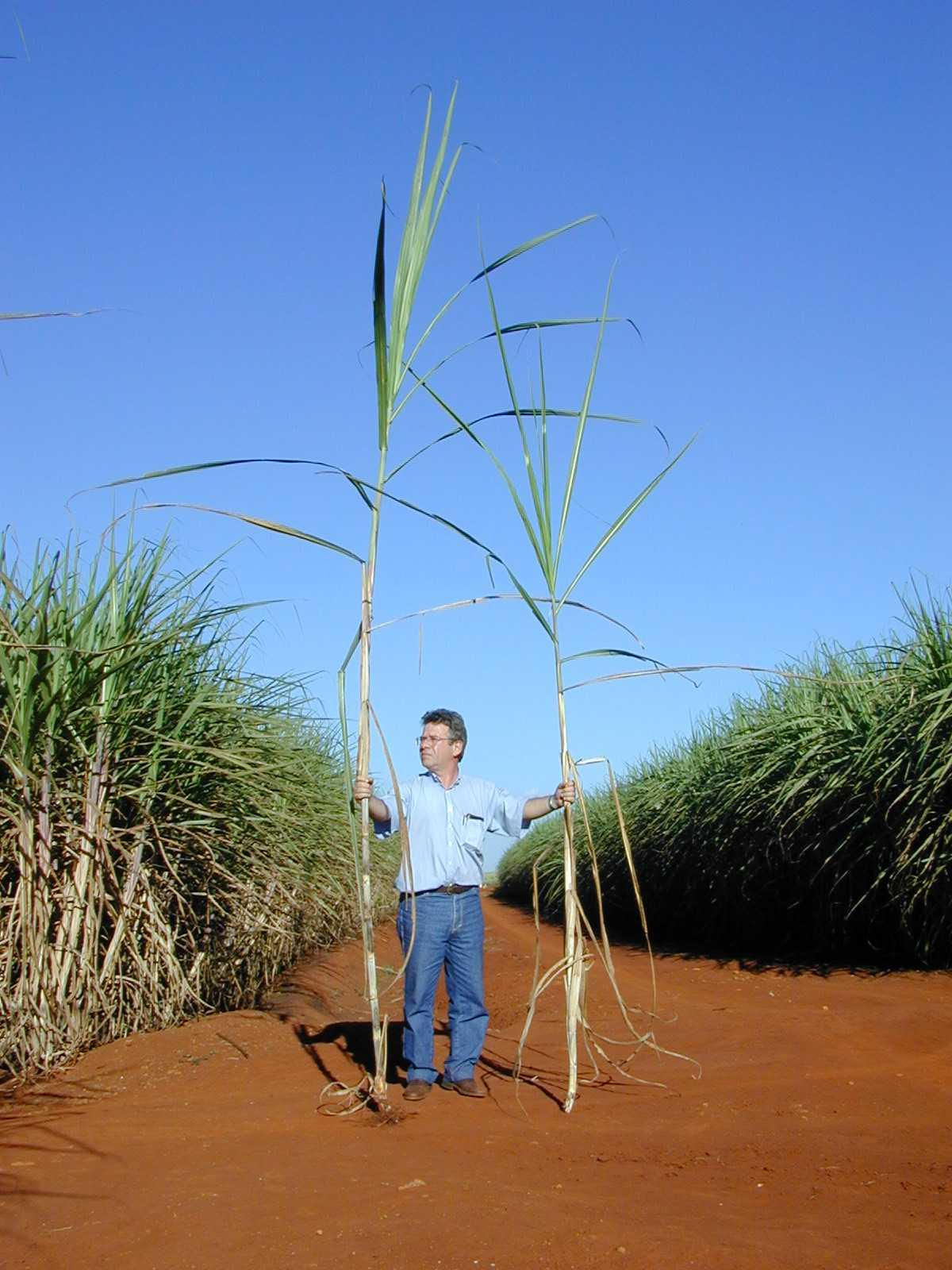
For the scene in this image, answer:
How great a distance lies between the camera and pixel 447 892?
489cm

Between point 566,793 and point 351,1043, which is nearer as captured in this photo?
point 566,793

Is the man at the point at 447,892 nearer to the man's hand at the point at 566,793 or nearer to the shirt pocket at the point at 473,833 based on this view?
the shirt pocket at the point at 473,833

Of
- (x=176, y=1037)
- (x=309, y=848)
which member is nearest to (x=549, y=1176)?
(x=176, y=1037)

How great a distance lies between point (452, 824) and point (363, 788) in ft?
2.43

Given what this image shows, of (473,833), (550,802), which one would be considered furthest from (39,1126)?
(550,802)

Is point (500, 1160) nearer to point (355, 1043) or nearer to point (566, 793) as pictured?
point (566, 793)

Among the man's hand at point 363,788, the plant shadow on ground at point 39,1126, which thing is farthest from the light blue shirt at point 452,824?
the plant shadow on ground at point 39,1126

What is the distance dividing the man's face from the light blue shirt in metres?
0.06

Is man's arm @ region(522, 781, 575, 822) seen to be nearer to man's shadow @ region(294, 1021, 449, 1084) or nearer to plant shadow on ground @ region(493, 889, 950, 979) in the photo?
man's shadow @ region(294, 1021, 449, 1084)

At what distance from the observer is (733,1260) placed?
2770 mm

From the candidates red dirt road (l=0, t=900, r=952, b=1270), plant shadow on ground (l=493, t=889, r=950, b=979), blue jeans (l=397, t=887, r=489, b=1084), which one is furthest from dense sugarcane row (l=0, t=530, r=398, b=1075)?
plant shadow on ground (l=493, t=889, r=950, b=979)

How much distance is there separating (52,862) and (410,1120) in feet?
7.29

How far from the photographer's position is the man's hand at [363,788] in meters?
4.31

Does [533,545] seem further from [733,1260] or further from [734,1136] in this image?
[733,1260]
